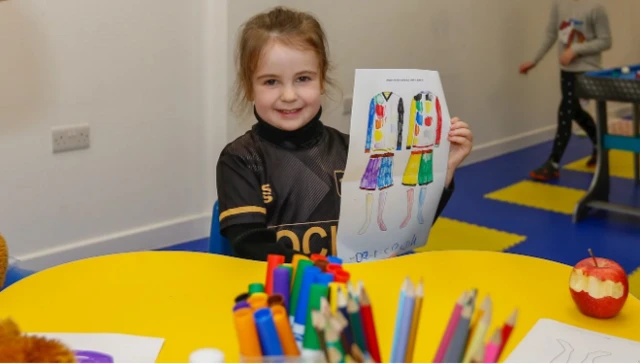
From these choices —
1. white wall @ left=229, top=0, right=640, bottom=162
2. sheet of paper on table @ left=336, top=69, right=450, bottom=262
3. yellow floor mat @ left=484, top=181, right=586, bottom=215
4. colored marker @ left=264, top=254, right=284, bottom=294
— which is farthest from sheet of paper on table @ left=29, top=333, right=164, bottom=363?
yellow floor mat @ left=484, top=181, right=586, bottom=215

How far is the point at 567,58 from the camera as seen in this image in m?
3.97

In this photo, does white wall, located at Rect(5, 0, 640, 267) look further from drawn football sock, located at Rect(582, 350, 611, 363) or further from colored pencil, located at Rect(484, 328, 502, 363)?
colored pencil, located at Rect(484, 328, 502, 363)

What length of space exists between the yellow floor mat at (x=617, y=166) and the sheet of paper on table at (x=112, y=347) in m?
3.86

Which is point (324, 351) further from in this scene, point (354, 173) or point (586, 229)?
point (586, 229)

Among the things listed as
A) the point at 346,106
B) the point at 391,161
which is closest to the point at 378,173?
the point at 391,161

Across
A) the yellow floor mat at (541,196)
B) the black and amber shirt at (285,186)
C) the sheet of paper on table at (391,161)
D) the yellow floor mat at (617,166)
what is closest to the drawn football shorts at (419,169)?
the sheet of paper on table at (391,161)

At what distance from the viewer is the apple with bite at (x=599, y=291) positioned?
0.93 meters

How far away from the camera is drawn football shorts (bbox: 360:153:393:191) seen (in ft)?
3.84

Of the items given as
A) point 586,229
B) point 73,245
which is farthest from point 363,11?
point 73,245

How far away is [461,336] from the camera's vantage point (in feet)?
1.74

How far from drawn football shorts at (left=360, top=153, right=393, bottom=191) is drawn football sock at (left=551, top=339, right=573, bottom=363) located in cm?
43

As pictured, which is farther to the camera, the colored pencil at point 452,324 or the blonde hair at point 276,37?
the blonde hair at point 276,37

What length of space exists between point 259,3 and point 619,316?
2247 mm

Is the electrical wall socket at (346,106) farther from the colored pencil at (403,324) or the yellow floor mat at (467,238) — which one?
the colored pencil at (403,324)
